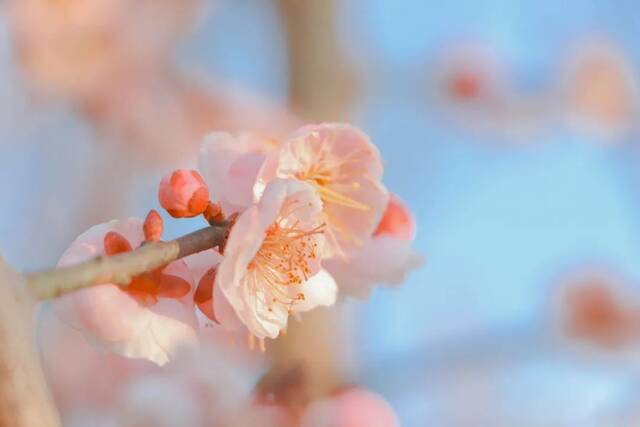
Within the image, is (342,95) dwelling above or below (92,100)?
above

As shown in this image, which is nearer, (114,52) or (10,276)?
(10,276)

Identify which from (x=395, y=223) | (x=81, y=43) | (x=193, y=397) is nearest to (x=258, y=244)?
(x=395, y=223)

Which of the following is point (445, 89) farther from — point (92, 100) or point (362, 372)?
point (362, 372)

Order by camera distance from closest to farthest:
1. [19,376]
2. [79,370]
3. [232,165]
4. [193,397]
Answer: [19,376]
[232,165]
[193,397]
[79,370]

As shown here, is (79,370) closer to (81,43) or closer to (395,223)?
(395,223)

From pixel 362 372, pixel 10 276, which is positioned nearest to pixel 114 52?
pixel 362 372
